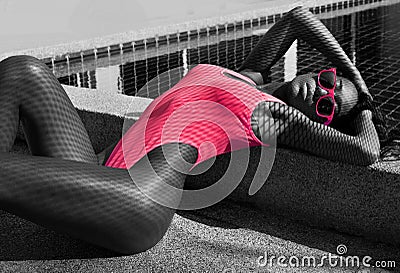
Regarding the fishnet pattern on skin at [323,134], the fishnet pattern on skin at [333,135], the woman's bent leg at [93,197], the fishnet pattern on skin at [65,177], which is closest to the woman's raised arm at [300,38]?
the fishnet pattern on skin at [333,135]

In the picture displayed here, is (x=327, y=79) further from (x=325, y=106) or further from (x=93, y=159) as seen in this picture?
(x=93, y=159)

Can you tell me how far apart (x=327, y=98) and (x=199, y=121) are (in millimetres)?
734

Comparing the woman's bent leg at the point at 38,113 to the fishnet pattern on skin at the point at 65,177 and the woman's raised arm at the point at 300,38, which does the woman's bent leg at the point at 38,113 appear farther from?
the woman's raised arm at the point at 300,38

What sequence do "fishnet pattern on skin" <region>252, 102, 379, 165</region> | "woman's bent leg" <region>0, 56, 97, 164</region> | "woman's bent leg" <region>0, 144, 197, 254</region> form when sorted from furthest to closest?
"fishnet pattern on skin" <region>252, 102, 379, 165</region> → "woman's bent leg" <region>0, 56, 97, 164</region> → "woman's bent leg" <region>0, 144, 197, 254</region>

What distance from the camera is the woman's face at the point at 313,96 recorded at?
3273mm

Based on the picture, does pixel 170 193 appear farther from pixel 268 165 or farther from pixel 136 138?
pixel 268 165

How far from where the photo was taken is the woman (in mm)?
2479

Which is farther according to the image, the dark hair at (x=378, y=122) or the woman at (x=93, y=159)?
the dark hair at (x=378, y=122)

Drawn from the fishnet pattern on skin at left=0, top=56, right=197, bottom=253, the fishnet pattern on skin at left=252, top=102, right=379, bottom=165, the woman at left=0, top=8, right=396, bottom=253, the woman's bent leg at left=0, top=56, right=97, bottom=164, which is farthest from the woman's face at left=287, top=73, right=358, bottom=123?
the woman's bent leg at left=0, top=56, right=97, bottom=164

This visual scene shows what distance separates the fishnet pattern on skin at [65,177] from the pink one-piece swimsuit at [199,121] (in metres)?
0.08

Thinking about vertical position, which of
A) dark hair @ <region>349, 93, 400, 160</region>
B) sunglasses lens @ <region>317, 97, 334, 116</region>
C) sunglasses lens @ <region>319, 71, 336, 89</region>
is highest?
sunglasses lens @ <region>319, 71, 336, 89</region>

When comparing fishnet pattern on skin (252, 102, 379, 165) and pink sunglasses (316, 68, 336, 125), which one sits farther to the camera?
pink sunglasses (316, 68, 336, 125)

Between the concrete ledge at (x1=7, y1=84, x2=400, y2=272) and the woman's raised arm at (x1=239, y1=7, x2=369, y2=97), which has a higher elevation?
the woman's raised arm at (x1=239, y1=7, x2=369, y2=97)

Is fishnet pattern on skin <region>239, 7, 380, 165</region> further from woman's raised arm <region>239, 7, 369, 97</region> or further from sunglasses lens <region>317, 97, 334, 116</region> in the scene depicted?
sunglasses lens <region>317, 97, 334, 116</region>
